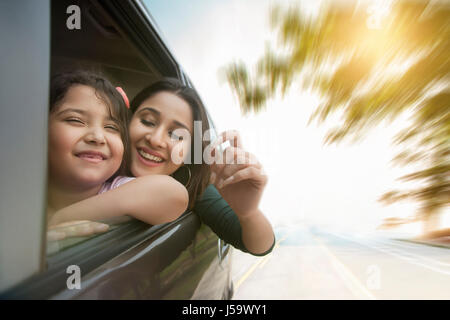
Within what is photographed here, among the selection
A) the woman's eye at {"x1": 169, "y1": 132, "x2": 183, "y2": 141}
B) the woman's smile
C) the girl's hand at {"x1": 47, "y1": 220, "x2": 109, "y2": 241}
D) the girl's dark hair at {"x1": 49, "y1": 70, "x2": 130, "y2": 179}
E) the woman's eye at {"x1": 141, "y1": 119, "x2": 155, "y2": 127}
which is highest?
the girl's dark hair at {"x1": 49, "y1": 70, "x2": 130, "y2": 179}

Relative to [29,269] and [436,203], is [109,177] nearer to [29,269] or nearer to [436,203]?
[29,269]

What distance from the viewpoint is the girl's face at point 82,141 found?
90 centimetres

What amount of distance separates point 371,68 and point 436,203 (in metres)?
0.99

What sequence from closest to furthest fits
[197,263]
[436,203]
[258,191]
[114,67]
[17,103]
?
[17,103]
[258,191]
[197,263]
[114,67]
[436,203]

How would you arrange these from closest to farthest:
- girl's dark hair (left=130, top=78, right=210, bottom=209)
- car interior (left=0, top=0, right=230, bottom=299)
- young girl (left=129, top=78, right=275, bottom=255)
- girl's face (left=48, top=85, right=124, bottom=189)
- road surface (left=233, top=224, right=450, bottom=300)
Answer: car interior (left=0, top=0, right=230, bottom=299) < girl's face (left=48, top=85, right=124, bottom=189) < young girl (left=129, top=78, right=275, bottom=255) < girl's dark hair (left=130, top=78, right=210, bottom=209) < road surface (left=233, top=224, right=450, bottom=300)

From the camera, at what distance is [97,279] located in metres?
0.70

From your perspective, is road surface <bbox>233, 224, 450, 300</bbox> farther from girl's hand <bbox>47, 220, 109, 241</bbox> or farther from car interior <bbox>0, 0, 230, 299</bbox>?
girl's hand <bbox>47, 220, 109, 241</bbox>

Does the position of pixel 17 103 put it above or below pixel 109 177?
above

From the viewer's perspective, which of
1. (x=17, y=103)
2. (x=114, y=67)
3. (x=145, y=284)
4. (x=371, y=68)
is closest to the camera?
(x=17, y=103)

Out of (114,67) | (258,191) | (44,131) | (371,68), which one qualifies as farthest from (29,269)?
(371,68)

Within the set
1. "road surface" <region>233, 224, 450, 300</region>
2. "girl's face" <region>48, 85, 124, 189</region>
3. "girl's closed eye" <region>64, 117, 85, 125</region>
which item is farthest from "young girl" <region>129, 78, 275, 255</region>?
"road surface" <region>233, 224, 450, 300</region>

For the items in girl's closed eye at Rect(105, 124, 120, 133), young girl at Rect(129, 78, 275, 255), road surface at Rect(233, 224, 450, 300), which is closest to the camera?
girl's closed eye at Rect(105, 124, 120, 133)

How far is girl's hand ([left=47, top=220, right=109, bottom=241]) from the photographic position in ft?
2.49

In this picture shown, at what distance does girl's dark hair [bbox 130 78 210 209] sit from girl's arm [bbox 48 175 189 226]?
0.98 feet
